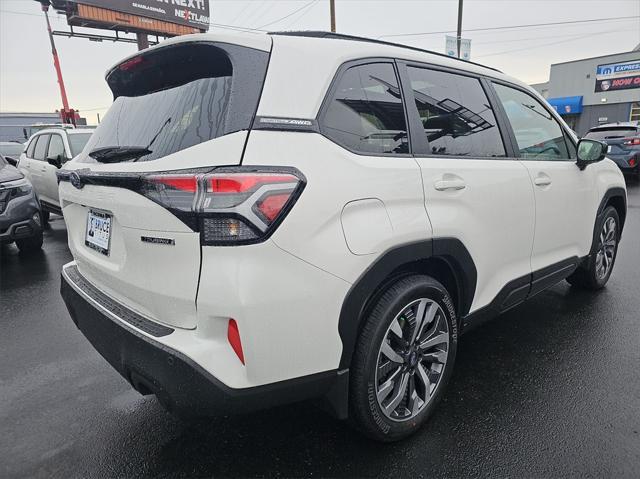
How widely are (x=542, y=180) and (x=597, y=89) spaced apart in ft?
124

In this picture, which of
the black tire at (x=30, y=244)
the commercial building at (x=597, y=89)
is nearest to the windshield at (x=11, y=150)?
the black tire at (x=30, y=244)

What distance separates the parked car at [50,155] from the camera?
7.16 metres

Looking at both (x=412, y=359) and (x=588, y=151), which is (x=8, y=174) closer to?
(x=412, y=359)

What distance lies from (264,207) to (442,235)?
39.7 inches

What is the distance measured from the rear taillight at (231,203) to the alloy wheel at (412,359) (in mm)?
817

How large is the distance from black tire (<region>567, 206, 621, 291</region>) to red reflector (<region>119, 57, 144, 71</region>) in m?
3.67

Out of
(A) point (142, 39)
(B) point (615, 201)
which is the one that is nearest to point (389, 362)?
(B) point (615, 201)

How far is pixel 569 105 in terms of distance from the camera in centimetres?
3450

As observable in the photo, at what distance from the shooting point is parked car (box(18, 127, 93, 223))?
282 inches

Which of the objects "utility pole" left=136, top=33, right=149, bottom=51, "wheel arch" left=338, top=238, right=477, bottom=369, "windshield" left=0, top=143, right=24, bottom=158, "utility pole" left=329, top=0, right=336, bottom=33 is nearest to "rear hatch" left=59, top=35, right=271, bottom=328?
"wheel arch" left=338, top=238, right=477, bottom=369

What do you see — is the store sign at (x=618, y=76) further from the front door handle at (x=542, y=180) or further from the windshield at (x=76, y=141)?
the windshield at (x=76, y=141)

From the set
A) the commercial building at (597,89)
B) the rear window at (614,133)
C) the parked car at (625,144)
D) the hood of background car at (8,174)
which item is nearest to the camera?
the hood of background car at (8,174)

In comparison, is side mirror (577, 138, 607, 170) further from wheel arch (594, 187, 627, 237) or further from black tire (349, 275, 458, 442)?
black tire (349, 275, 458, 442)

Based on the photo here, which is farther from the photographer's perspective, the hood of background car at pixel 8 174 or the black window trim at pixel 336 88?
the hood of background car at pixel 8 174
